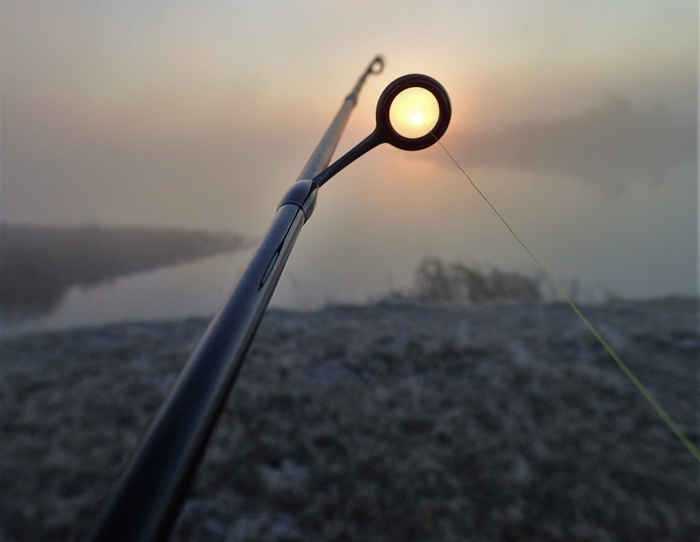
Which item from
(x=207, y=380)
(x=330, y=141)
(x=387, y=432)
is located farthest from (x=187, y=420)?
(x=387, y=432)

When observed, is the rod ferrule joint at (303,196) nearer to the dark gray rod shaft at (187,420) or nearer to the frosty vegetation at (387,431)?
the dark gray rod shaft at (187,420)

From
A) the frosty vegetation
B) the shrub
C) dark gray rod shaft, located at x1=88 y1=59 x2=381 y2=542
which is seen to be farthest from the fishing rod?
the shrub

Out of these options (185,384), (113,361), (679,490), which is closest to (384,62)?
(185,384)

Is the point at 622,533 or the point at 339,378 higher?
the point at 339,378

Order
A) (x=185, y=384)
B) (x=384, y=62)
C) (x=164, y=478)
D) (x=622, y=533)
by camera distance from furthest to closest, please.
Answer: (x=622, y=533)
(x=384, y=62)
(x=185, y=384)
(x=164, y=478)

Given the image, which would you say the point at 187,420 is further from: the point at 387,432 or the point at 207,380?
the point at 387,432

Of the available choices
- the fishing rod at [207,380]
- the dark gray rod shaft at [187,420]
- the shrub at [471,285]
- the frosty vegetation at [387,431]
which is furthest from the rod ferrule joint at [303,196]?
the shrub at [471,285]

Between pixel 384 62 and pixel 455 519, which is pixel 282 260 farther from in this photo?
pixel 455 519

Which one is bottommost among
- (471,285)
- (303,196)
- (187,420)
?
(471,285)
